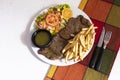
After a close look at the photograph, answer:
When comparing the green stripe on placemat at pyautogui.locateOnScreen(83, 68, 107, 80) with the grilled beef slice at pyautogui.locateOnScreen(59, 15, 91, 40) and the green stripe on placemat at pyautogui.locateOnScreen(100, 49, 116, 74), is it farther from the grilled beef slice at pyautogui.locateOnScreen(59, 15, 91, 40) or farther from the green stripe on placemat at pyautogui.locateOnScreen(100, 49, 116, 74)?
the grilled beef slice at pyautogui.locateOnScreen(59, 15, 91, 40)

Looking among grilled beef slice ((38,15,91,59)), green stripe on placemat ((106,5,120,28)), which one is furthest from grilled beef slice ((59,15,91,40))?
A: green stripe on placemat ((106,5,120,28))

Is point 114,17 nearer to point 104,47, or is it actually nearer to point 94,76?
point 104,47

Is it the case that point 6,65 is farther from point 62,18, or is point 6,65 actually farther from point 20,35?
point 62,18

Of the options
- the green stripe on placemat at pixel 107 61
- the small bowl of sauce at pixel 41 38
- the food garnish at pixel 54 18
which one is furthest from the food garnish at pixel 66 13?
the green stripe on placemat at pixel 107 61

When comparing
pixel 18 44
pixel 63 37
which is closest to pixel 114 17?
pixel 63 37

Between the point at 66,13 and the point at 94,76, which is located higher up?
the point at 66,13

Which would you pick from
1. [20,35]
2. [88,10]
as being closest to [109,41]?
[88,10]

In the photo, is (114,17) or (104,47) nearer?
(104,47)
